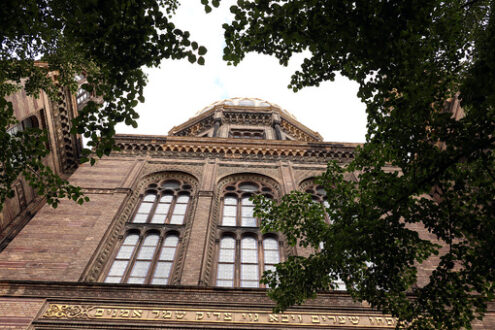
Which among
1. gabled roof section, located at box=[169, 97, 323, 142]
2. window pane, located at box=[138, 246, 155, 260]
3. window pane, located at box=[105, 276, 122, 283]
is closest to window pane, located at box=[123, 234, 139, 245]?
window pane, located at box=[138, 246, 155, 260]

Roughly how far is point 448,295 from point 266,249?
7.06m

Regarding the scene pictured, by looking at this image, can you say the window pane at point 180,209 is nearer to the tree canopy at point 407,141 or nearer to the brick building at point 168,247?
the brick building at point 168,247

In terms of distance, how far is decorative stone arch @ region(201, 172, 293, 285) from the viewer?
10723 mm

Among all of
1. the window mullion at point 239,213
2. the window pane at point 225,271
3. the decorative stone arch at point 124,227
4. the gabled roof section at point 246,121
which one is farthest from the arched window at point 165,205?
the gabled roof section at point 246,121

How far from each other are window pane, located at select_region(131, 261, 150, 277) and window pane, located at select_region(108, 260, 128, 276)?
29 centimetres

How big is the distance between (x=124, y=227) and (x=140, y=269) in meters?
2.17

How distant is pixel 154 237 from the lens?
12.5 m

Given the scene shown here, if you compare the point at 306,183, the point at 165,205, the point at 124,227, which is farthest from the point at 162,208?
the point at 306,183

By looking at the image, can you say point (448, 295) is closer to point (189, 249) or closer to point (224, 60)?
point (224, 60)

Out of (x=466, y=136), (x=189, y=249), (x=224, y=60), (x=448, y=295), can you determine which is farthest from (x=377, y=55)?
(x=189, y=249)

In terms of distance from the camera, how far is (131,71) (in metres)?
6.12

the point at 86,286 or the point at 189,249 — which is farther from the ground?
the point at 189,249

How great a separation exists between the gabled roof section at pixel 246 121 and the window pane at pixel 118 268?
16.1m

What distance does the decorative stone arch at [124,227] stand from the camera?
A: 10391mm
